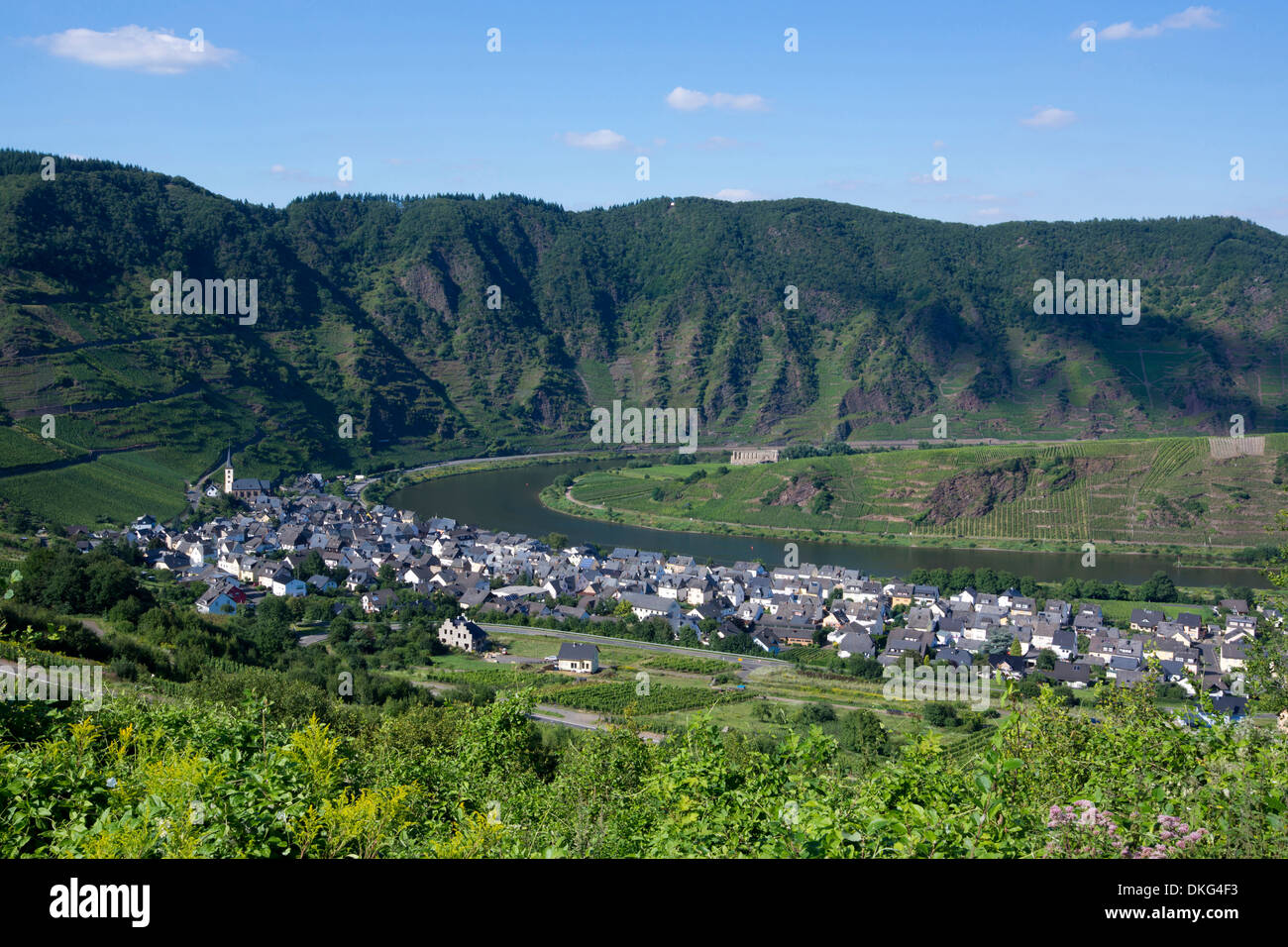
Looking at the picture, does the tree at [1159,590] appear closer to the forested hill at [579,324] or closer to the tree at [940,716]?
the tree at [940,716]

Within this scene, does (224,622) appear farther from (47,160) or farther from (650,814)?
(47,160)

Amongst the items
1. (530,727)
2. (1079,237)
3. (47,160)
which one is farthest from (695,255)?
(530,727)

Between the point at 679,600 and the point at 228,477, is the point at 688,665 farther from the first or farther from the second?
the point at 228,477

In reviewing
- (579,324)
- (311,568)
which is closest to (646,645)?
(311,568)

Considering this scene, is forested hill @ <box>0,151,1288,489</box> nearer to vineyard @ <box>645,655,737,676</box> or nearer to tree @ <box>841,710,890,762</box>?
vineyard @ <box>645,655,737,676</box>

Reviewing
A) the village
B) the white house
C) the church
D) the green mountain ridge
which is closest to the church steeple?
the church

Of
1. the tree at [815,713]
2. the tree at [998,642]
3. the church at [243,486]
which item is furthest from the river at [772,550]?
the tree at [815,713]
